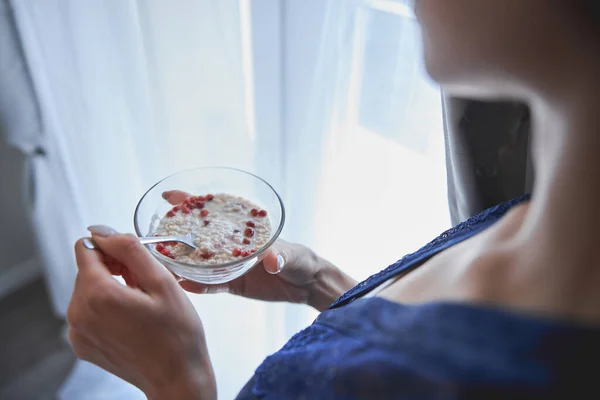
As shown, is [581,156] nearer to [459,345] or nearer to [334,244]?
[459,345]

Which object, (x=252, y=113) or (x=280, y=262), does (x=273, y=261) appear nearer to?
(x=280, y=262)

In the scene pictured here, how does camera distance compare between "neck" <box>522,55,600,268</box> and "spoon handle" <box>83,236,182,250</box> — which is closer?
"neck" <box>522,55,600,268</box>

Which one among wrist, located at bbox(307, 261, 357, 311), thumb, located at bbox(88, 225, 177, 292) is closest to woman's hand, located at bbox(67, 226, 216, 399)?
thumb, located at bbox(88, 225, 177, 292)

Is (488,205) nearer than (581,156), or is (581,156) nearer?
(581,156)

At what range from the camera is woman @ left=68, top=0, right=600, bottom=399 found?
359 millimetres

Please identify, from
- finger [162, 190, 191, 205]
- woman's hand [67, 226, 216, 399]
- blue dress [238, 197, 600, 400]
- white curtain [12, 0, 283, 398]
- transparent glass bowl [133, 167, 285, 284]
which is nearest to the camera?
blue dress [238, 197, 600, 400]

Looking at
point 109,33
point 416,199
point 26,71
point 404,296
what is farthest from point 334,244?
point 26,71

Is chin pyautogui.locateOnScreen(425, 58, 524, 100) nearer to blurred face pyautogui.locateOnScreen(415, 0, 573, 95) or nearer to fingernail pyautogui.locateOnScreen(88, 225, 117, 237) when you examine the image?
blurred face pyautogui.locateOnScreen(415, 0, 573, 95)

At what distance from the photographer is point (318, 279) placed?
0.86 m

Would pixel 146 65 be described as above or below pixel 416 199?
above

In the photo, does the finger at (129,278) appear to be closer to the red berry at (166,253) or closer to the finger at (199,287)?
the red berry at (166,253)

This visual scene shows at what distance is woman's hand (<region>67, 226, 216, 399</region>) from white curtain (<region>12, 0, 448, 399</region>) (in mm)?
528

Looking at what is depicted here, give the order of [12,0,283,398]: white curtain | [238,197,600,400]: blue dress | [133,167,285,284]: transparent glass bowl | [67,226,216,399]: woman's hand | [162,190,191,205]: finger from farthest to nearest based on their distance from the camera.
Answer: [12,0,283,398]: white curtain < [162,190,191,205]: finger < [133,167,285,284]: transparent glass bowl < [67,226,216,399]: woman's hand < [238,197,600,400]: blue dress

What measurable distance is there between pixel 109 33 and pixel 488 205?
32.8 inches
